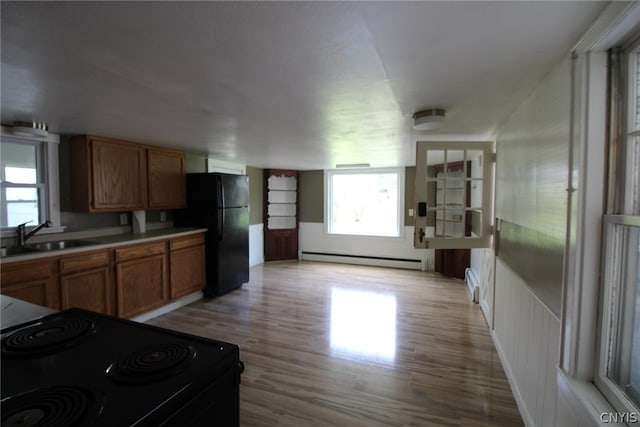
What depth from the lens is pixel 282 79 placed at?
1562mm

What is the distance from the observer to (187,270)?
3807 millimetres

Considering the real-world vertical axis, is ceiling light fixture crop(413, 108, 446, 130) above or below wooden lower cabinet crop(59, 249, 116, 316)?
above

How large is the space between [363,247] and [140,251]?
409 cm

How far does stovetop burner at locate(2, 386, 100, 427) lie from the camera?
61 centimetres

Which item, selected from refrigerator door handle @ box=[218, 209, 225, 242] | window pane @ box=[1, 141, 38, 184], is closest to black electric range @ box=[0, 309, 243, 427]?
window pane @ box=[1, 141, 38, 184]

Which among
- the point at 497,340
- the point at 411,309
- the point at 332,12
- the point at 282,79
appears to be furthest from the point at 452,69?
the point at 411,309

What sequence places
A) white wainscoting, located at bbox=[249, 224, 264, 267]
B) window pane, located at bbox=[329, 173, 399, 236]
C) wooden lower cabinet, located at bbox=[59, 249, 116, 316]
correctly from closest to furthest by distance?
wooden lower cabinet, located at bbox=[59, 249, 116, 316]
white wainscoting, located at bbox=[249, 224, 264, 267]
window pane, located at bbox=[329, 173, 399, 236]

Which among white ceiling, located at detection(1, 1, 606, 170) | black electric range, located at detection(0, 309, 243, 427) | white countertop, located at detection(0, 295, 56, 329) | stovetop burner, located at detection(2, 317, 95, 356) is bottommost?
white countertop, located at detection(0, 295, 56, 329)

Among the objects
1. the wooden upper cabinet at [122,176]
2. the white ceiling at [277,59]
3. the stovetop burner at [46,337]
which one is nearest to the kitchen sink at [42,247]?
the wooden upper cabinet at [122,176]

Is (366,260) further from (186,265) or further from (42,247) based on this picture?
(42,247)

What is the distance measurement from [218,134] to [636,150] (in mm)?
2952

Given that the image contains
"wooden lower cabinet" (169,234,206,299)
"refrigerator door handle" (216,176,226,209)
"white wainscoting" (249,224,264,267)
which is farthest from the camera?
"white wainscoting" (249,224,264,267)

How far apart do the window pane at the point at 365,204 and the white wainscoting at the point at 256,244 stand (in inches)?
A: 59.2

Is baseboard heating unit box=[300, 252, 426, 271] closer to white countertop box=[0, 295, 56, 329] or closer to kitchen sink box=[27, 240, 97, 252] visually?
kitchen sink box=[27, 240, 97, 252]
